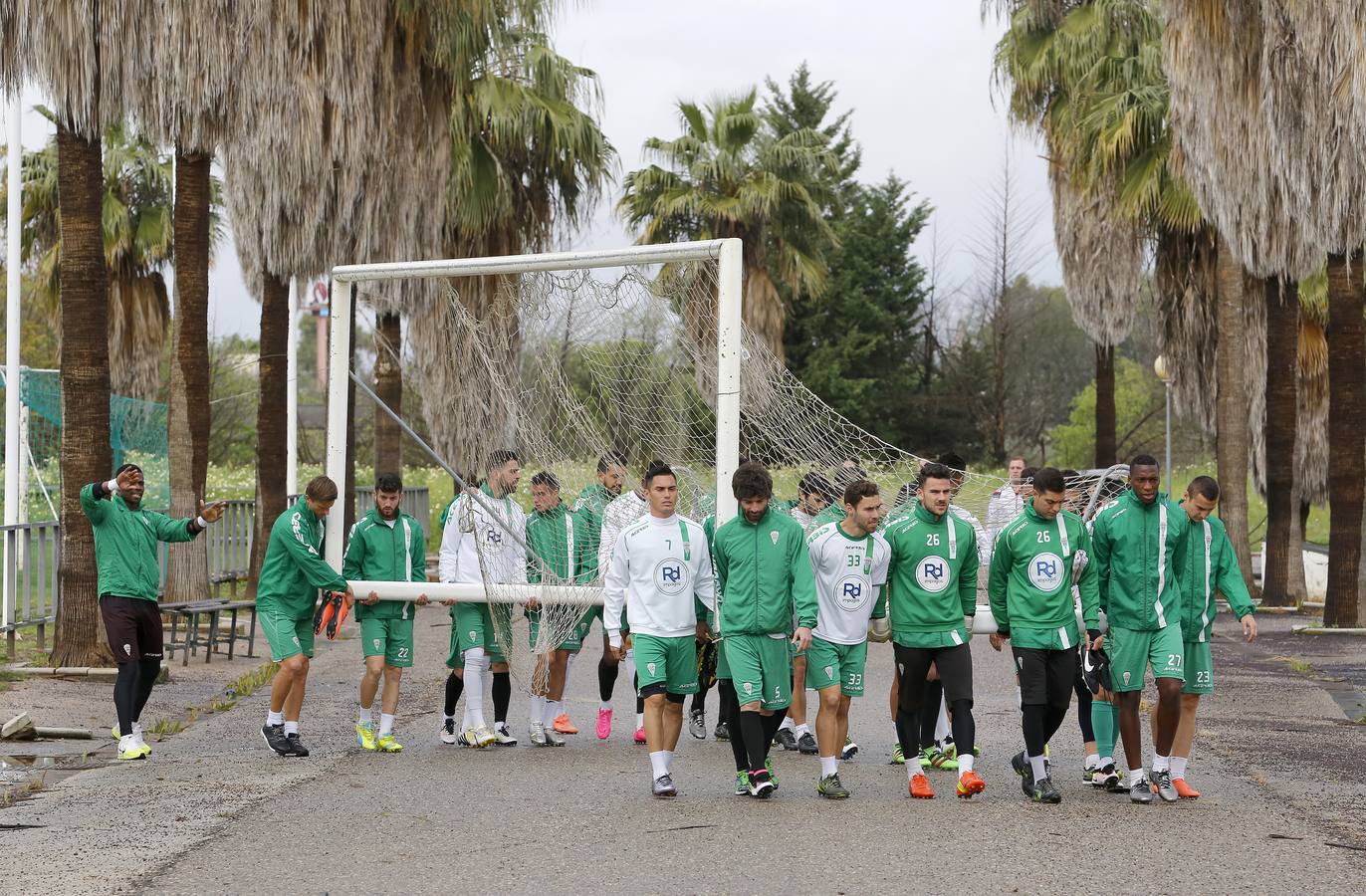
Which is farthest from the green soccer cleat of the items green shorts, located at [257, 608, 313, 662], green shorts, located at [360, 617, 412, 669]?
green shorts, located at [257, 608, 313, 662]

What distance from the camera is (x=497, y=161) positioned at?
80.6 ft

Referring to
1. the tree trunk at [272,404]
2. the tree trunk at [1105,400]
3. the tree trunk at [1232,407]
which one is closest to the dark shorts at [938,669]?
the tree trunk at [272,404]

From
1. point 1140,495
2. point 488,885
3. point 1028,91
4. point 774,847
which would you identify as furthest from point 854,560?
point 1028,91

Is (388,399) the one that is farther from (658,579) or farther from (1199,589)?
(1199,589)

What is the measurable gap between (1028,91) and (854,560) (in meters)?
21.6

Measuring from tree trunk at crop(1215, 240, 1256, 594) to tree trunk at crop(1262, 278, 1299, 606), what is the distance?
0.51 meters

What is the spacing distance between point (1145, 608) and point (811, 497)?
128 inches

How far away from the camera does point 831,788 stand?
8.93 meters

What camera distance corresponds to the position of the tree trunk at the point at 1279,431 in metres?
23.3

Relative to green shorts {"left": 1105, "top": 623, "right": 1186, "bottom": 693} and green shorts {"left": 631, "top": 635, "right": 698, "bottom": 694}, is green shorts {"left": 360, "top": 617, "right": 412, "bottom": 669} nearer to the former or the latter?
green shorts {"left": 631, "top": 635, "right": 698, "bottom": 694}

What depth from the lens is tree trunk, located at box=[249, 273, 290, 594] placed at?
71.5 ft

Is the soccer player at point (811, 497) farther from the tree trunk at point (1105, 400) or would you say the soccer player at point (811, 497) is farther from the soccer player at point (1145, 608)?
the tree trunk at point (1105, 400)

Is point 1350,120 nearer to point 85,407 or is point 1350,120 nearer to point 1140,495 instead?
point 1140,495

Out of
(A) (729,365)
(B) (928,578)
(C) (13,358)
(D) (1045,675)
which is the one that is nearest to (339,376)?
(A) (729,365)
